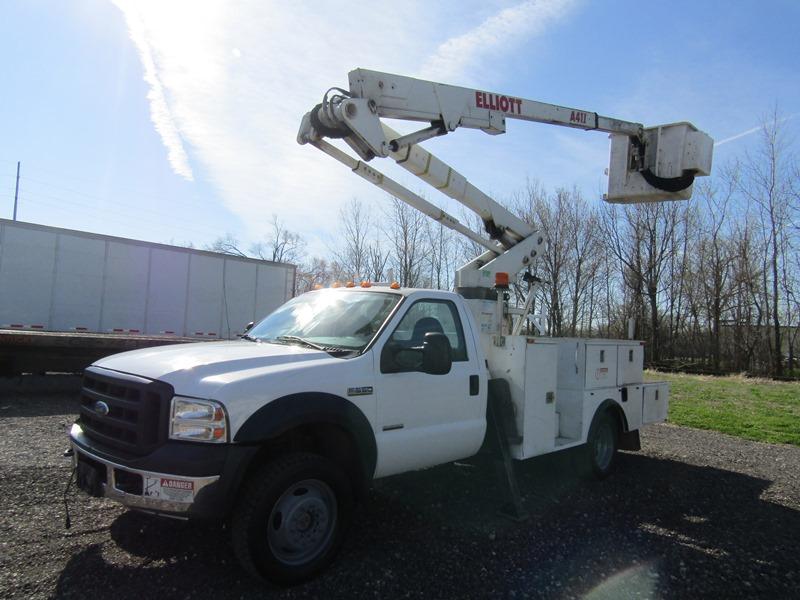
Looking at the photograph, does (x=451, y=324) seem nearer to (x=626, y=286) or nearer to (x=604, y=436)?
(x=604, y=436)

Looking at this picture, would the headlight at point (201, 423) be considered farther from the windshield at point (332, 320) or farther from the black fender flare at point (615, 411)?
the black fender flare at point (615, 411)

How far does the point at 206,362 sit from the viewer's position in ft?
11.6

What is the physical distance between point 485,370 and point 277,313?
204cm

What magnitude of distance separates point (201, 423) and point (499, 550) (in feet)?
8.20

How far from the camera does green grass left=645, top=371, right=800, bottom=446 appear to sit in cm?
1017

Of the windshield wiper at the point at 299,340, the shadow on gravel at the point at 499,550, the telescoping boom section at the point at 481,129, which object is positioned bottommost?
the shadow on gravel at the point at 499,550

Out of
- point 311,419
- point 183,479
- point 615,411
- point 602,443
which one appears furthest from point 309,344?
point 615,411

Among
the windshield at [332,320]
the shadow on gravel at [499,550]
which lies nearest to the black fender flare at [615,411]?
the shadow on gravel at [499,550]

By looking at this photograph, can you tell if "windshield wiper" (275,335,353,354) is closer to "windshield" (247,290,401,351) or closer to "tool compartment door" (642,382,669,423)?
"windshield" (247,290,401,351)

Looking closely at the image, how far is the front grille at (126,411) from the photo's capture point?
10.7ft

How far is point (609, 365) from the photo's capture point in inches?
265

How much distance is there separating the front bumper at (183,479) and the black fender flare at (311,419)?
13cm

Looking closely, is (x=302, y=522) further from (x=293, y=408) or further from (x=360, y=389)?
(x=360, y=389)

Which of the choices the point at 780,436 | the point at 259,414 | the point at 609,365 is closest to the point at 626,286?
the point at 780,436
